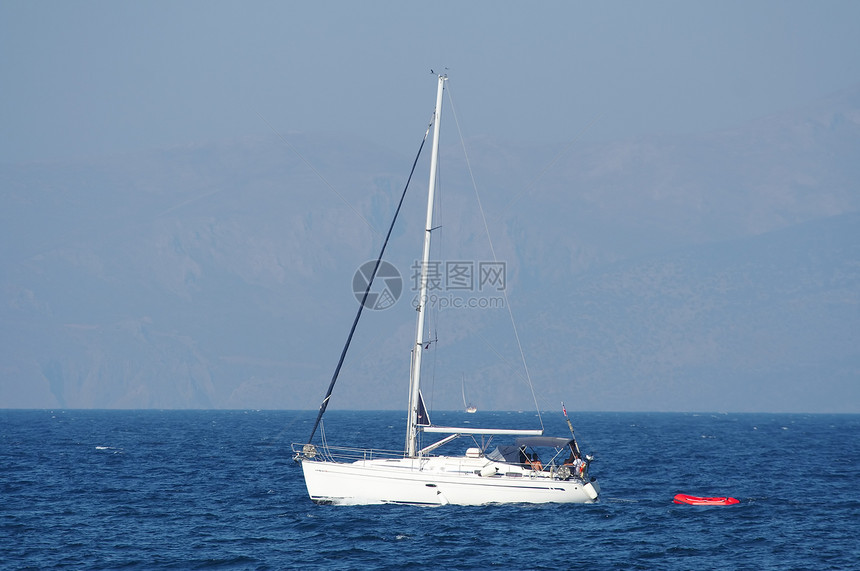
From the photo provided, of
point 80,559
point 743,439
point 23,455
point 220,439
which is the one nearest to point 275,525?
point 80,559

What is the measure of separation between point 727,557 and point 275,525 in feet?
60.1

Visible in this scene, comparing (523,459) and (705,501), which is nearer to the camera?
(523,459)

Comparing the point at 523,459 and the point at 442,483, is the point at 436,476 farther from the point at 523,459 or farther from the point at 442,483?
the point at 523,459

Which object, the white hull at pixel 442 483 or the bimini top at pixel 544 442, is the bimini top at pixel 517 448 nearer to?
the bimini top at pixel 544 442

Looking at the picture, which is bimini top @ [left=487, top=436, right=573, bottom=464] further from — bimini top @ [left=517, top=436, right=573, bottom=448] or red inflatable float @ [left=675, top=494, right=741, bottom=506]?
red inflatable float @ [left=675, top=494, right=741, bottom=506]

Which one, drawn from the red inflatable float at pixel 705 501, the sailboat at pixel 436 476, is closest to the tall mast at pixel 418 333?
the sailboat at pixel 436 476

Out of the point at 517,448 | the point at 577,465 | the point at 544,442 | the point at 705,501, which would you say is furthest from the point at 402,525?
the point at 705,501

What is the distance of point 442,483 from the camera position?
1781 inches

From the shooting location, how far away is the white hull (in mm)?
45219

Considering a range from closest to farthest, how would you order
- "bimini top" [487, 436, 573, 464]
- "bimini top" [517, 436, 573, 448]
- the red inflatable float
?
1. "bimini top" [487, 436, 573, 464]
2. "bimini top" [517, 436, 573, 448]
3. the red inflatable float

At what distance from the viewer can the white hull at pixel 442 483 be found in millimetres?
45219

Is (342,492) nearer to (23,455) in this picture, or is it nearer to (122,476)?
(122,476)

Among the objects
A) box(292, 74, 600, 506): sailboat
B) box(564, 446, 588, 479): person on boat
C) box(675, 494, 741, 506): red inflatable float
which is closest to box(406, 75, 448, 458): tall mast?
box(292, 74, 600, 506): sailboat

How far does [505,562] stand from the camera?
120 ft
